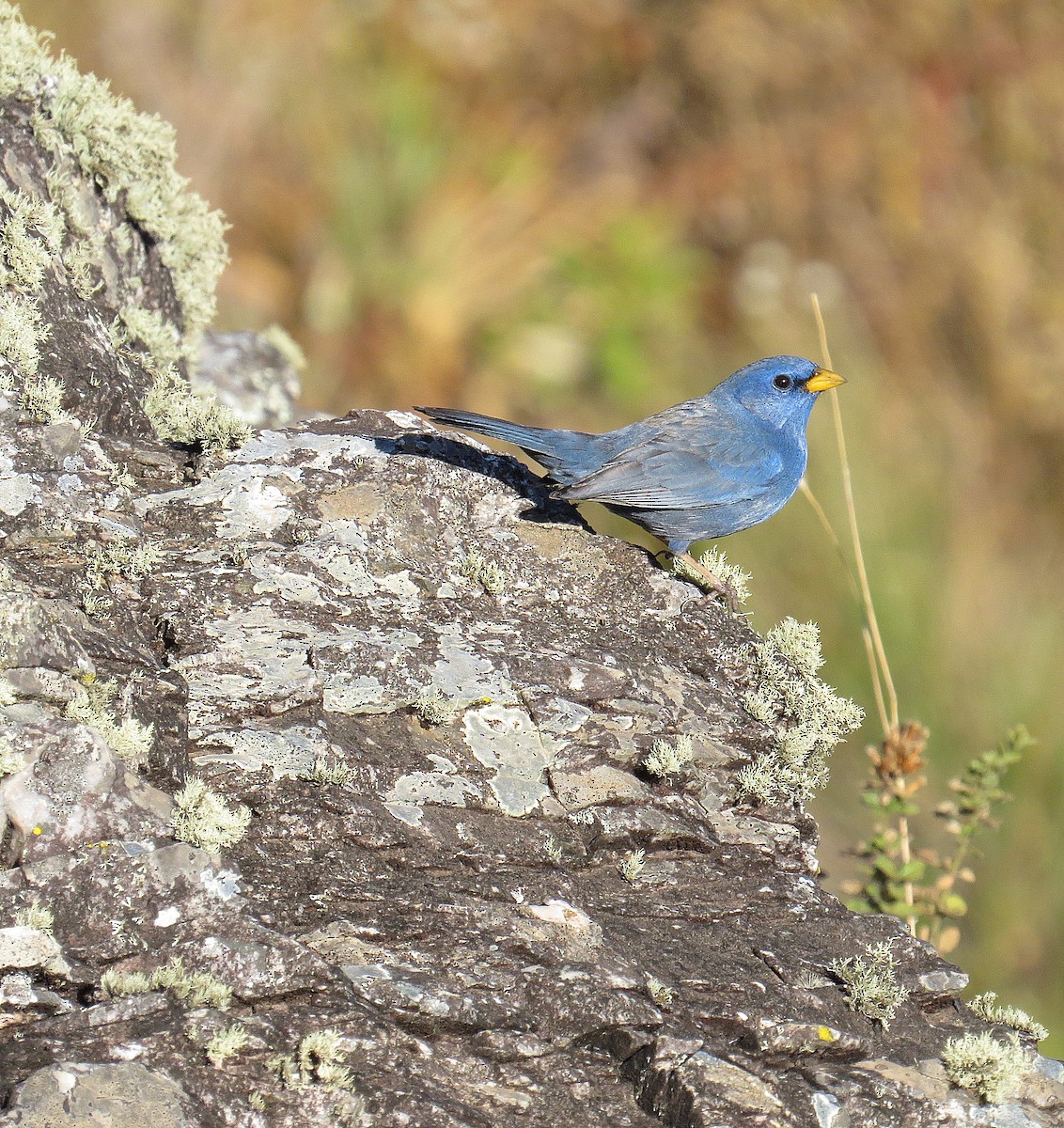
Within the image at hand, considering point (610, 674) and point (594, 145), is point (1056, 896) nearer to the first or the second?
point (610, 674)

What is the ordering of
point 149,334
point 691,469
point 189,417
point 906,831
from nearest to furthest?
point 189,417
point 906,831
point 149,334
point 691,469

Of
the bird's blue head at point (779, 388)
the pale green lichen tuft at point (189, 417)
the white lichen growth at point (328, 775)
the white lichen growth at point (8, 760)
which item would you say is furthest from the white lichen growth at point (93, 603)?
the bird's blue head at point (779, 388)

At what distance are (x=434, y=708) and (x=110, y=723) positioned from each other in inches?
34.1

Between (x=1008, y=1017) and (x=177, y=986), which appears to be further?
(x=1008, y=1017)

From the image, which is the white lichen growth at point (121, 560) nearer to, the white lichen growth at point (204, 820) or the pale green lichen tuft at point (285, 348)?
the white lichen growth at point (204, 820)

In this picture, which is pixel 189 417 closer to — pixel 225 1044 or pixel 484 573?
pixel 484 573

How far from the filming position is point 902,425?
8.25 m

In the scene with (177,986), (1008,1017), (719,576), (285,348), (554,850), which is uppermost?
(285,348)

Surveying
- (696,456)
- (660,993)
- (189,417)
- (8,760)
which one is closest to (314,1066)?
(660,993)

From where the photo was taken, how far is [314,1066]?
236 centimetres

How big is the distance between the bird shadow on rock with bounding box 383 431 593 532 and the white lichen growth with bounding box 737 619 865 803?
788 mm

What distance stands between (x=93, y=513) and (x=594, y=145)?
910 cm

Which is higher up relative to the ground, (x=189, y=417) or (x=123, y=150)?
(x=123, y=150)

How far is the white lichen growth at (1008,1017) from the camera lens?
3098 millimetres
